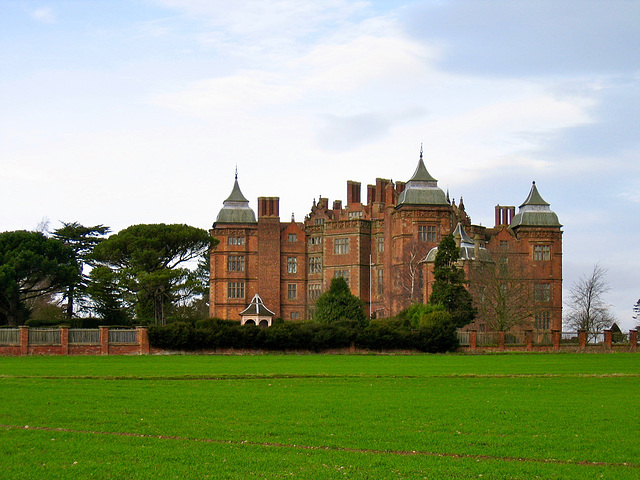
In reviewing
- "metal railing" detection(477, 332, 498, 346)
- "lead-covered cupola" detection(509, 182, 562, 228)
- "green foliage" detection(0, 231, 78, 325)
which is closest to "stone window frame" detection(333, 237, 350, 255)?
"lead-covered cupola" detection(509, 182, 562, 228)

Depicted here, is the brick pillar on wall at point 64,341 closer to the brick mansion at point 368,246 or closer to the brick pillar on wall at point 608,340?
the brick mansion at point 368,246

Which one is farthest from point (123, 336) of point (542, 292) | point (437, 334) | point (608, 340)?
point (542, 292)

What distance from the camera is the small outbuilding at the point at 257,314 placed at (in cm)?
6831

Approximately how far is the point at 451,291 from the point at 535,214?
67.1 ft

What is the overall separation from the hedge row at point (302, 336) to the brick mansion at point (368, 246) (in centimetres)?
1499

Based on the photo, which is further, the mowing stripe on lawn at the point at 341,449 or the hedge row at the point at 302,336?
the hedge row at the point at 302,336

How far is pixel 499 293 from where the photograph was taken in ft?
174

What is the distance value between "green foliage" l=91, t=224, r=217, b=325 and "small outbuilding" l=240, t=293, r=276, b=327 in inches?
442

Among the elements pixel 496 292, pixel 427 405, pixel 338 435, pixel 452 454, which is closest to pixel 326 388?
pixel 427 405

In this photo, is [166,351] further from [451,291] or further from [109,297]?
[451,291]

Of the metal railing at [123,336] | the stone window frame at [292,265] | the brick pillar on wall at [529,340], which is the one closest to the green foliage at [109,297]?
the metal railing at [123,336]

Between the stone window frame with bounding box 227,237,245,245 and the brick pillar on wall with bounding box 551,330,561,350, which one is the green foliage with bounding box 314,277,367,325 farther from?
the stone window frame with bounding box 227,237,245,245

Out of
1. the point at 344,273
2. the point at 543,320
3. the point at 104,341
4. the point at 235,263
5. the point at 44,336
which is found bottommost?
the point at 104,341

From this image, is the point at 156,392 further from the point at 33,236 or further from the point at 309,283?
the point at 309,283
